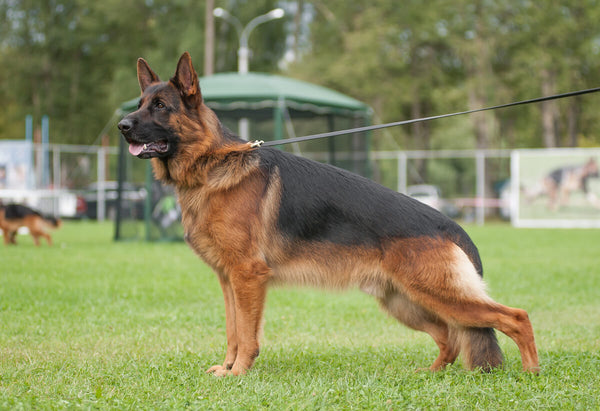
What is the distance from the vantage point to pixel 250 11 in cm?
3709

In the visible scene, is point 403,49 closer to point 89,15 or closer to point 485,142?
point 485,142

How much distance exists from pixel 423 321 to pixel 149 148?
2379 mm

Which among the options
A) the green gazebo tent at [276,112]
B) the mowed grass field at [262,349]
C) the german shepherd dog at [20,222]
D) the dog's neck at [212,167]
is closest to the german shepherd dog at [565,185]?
the green gazebo tent at [276,112]

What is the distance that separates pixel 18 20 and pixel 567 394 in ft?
148

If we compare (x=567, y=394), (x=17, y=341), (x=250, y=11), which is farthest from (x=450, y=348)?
(x=250, y=11)

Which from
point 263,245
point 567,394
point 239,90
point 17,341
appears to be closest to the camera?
point 567,394

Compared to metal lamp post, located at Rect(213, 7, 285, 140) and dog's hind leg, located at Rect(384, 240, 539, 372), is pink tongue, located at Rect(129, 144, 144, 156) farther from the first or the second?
metal lamp post, located at Rect(213, 7, 285, 140)

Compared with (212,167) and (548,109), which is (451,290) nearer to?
(212,167)

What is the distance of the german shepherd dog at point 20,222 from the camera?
47.4 feet

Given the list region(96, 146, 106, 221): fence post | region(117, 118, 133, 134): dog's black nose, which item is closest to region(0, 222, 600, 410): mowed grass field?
region(117, 118, 133, 134): dog's black nose

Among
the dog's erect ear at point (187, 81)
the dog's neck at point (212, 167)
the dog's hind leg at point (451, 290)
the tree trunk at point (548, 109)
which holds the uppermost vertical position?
the tree trunk at point (548, 109)

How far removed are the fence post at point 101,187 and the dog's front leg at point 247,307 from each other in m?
24.1

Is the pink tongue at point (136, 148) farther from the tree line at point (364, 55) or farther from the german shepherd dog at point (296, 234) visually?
the tree line at point (364, 55)

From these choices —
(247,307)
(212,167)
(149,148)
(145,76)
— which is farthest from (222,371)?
(145,76)
